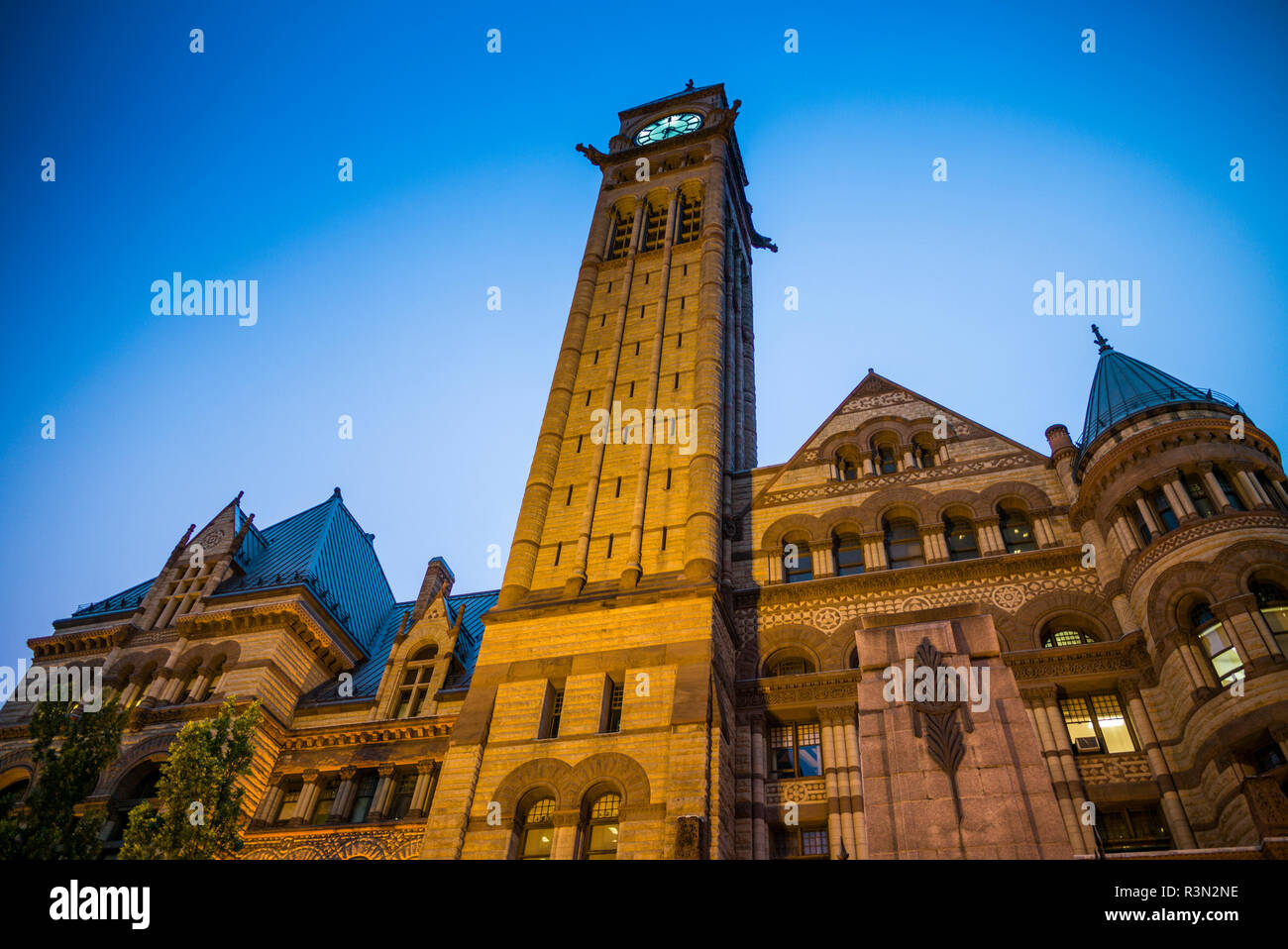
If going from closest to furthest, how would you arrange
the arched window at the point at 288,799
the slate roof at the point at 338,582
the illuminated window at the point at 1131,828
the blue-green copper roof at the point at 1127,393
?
the illuminated window at the point at 1131,828 → the blue-green copper roof at the point at 1127,393 → the arched window at the point at 288,799 → the slate roof at the point at 338,582

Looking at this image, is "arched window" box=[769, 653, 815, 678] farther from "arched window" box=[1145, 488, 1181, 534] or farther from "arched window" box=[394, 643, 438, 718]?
"arched window" box=[394, 643, 438, 718]

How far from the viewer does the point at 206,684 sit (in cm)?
3394

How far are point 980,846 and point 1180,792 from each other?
1153 centimetres

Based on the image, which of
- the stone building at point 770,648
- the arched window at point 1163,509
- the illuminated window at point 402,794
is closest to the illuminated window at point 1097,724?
the stone building at point 770,648

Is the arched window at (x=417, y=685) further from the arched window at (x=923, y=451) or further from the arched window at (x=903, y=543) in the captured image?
the arched window at (x=923, y=451)

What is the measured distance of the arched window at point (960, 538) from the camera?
28.9m

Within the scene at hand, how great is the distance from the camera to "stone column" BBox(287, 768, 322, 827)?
29.2 meters

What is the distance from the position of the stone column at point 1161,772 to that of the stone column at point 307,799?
24.6 metres

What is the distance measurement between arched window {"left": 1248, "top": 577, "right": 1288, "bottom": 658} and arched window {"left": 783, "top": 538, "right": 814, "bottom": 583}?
12.2 meters

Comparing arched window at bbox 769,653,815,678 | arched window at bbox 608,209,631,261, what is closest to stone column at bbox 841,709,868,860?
arched window at bbox 769,653,815,678

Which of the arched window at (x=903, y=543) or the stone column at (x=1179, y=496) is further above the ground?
the arched window at (x=903, y=543)

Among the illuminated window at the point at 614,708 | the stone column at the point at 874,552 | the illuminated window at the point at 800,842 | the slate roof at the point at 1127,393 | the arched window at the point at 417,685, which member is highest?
the slate roof at the point at 1127,393

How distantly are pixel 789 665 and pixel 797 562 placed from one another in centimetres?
420
